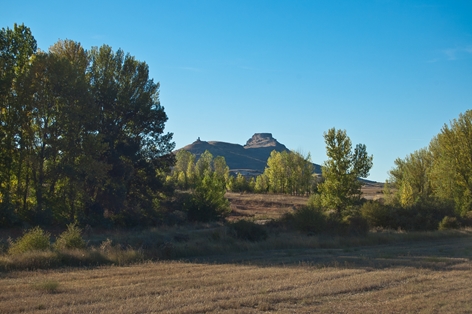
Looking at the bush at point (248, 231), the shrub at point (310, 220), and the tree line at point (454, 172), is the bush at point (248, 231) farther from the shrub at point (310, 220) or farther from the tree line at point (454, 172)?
the tree line at point (454, 172)

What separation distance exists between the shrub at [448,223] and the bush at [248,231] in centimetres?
1871

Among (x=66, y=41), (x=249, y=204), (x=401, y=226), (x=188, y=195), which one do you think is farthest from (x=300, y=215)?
(x=249, y=204)

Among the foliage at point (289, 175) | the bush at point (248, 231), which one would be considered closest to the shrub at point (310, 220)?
the bush at point (248, 231)

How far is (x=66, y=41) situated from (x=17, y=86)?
33.2 ft

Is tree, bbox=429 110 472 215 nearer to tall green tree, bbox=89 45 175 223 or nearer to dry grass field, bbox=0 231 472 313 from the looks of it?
tall green tree, bbox=89 45 175 223

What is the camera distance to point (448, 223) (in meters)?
37.5

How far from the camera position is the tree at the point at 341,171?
141ft

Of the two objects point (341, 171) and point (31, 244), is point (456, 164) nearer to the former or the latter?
point (341, 171)

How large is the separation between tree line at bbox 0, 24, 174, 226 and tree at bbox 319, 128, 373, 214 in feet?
52.3

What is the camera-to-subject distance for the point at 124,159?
128 ft

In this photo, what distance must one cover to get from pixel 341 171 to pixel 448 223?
35.0 ft

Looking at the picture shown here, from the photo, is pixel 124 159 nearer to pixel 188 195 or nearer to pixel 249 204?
pixel 188 195

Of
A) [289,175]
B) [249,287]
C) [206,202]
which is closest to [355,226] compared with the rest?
[206,202]

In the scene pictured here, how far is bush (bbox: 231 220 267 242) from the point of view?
1017 inches
